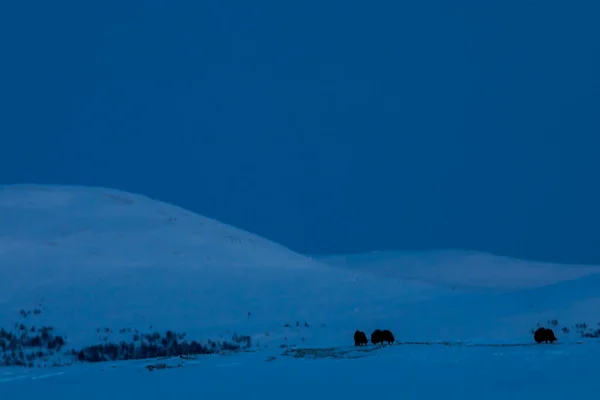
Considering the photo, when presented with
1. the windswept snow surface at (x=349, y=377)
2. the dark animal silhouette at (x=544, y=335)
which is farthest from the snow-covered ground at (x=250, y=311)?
the dark animal silhouette at (x=544, y=335)

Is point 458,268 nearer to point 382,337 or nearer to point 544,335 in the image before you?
point 382,337

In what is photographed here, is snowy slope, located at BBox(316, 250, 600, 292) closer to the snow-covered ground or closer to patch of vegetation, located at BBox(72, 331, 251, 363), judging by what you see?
the snow-covered ground

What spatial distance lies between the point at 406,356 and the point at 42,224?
76.6 feet

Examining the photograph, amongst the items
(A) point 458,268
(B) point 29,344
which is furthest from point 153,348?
(A) point 458,268

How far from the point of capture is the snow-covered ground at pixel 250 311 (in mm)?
7629

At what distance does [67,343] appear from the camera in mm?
→ 15195

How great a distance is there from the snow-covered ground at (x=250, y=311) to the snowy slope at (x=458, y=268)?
0.24 m

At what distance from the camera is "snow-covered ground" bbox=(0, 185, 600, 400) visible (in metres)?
7.63

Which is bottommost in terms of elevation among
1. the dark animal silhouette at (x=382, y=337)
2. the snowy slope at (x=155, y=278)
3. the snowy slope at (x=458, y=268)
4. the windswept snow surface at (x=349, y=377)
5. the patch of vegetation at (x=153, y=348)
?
the windswept snow surface at (x=349, y=377)

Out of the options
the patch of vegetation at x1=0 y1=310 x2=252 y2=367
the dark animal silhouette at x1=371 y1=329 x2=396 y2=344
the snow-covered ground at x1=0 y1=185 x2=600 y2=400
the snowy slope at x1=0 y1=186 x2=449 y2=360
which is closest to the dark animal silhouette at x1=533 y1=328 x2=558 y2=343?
the snow-covered ground at x1=0 y1=185 x2=600 y2=400

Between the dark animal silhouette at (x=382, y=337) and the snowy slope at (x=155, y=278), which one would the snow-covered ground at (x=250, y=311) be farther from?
the dark animal silhouette at (x=382, y=337)

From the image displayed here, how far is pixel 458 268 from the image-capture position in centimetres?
4575

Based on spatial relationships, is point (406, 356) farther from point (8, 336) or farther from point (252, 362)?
point (8, 336)

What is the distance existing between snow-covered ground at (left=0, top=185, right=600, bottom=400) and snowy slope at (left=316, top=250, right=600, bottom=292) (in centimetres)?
24
